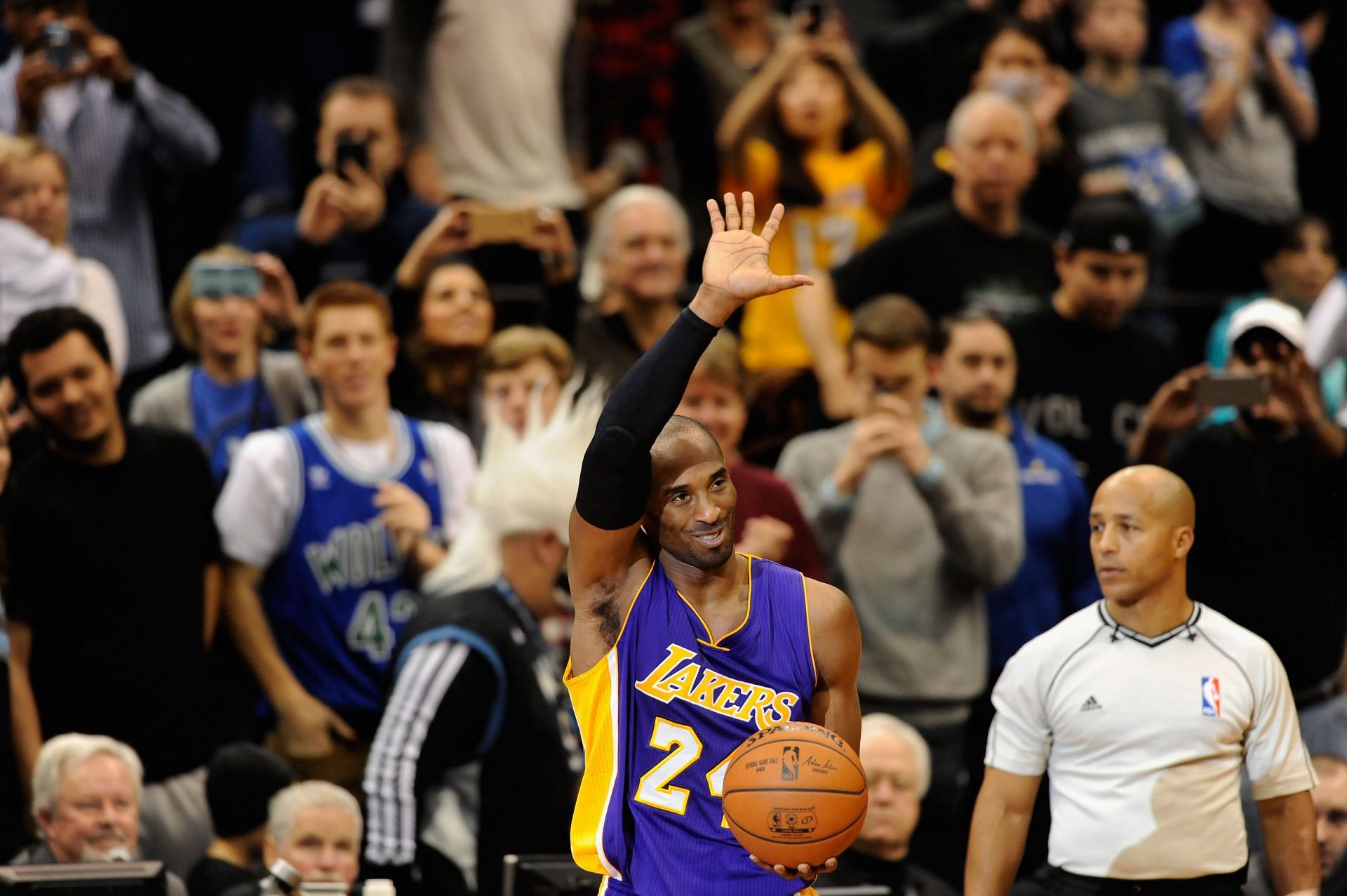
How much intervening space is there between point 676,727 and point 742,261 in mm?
1165

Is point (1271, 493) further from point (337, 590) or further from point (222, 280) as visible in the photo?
point (222, 280)

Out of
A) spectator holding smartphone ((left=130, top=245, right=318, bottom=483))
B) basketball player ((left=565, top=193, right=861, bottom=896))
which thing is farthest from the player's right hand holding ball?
spectator holding smartphone ((left=130, top=245, right=318, bottom=483))

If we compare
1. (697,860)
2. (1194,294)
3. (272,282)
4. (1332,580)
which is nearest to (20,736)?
(272,282)

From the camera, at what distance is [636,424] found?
15.0ft

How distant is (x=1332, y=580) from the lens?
7602mm

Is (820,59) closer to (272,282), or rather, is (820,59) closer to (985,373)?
(985,373)

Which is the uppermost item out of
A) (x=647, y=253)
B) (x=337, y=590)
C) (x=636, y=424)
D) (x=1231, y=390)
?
(x=647, y=253)

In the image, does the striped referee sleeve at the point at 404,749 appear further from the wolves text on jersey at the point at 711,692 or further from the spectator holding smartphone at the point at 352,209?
the spectator holding smartphone at the point at 352,209

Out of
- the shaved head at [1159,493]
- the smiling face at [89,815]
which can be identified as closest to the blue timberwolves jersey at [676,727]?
the shaved head at [1159,493]

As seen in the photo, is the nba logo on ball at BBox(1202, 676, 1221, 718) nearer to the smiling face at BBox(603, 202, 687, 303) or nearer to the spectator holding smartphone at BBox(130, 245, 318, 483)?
the smiling face at BBox(603, 202, 687, 303)

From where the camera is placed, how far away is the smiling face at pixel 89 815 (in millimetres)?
6367

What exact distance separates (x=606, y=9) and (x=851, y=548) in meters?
4.36

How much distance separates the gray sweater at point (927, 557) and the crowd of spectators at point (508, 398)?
2 cm

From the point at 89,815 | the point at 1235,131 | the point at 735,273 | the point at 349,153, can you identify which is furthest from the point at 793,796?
the point at 1235,131
